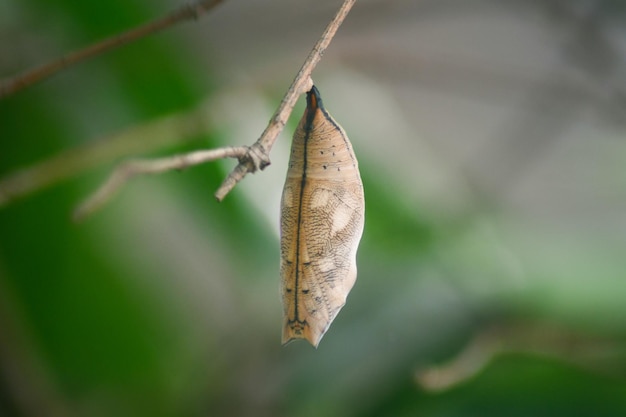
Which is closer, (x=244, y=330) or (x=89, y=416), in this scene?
(x=89, y=416)

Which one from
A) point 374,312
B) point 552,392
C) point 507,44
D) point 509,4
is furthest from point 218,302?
point 507,44

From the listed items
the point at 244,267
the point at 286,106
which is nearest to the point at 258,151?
the point at 286,106

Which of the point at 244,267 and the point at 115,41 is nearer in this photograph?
the point at 115,41

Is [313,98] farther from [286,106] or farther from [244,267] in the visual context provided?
[244,267]

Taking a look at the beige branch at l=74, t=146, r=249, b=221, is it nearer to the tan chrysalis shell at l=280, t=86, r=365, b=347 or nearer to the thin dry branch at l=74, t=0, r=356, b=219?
the thin dry branch at l=74, t=0, r=356, b=219

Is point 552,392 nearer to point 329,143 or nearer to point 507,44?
point 329,143

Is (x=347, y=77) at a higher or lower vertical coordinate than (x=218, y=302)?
higher

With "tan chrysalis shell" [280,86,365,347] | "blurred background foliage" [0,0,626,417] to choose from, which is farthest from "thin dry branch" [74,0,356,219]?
"blurred background foliage" [0,0,626,417]
